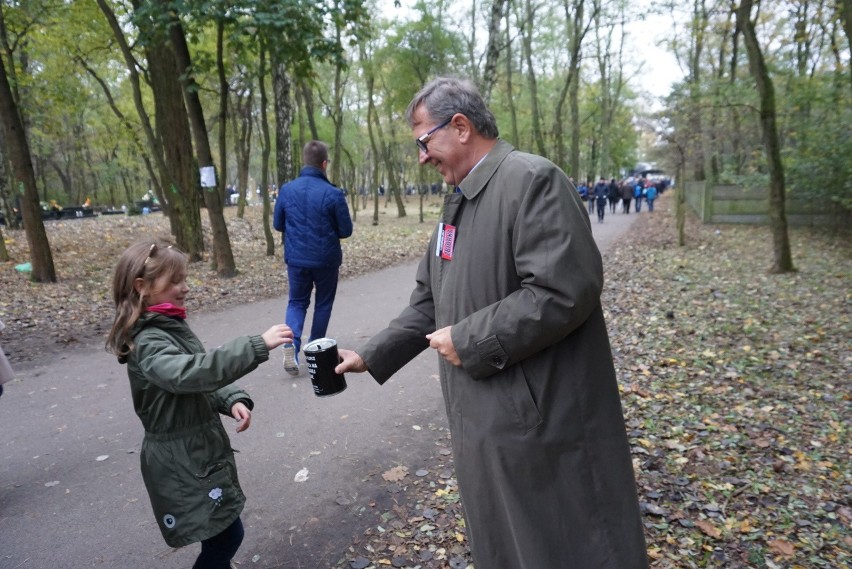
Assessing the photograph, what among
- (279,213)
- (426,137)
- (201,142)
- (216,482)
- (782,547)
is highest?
(201,142)

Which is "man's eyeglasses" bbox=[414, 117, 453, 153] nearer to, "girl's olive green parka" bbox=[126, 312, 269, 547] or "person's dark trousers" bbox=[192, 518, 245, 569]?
"girl's olive green parka" bbox=[126, 312, 269, 547]

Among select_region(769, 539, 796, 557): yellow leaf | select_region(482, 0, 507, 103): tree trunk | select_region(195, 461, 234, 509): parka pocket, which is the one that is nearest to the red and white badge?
select_region(195, 461, 234, 509): parka pocket

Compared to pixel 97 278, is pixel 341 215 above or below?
above

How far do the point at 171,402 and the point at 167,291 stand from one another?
443mm

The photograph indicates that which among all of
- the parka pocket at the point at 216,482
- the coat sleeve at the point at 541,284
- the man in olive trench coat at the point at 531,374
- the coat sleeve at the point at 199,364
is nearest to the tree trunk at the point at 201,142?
the coat sleeve at the point at 199,364

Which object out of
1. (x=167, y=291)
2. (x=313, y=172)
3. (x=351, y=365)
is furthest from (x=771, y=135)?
(x=167, y=291)

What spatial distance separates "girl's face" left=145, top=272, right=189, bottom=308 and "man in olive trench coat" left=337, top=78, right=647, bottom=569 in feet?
3.66

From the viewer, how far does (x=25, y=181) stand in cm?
1038

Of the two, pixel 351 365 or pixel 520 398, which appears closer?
pixel 520 398

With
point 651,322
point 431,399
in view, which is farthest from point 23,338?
point 651,322

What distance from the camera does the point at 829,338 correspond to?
6.56 metres

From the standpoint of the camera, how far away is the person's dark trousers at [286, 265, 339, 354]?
5.60 meters

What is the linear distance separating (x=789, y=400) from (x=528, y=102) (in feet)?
124

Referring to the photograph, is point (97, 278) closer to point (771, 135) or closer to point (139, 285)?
point (139, 285)
